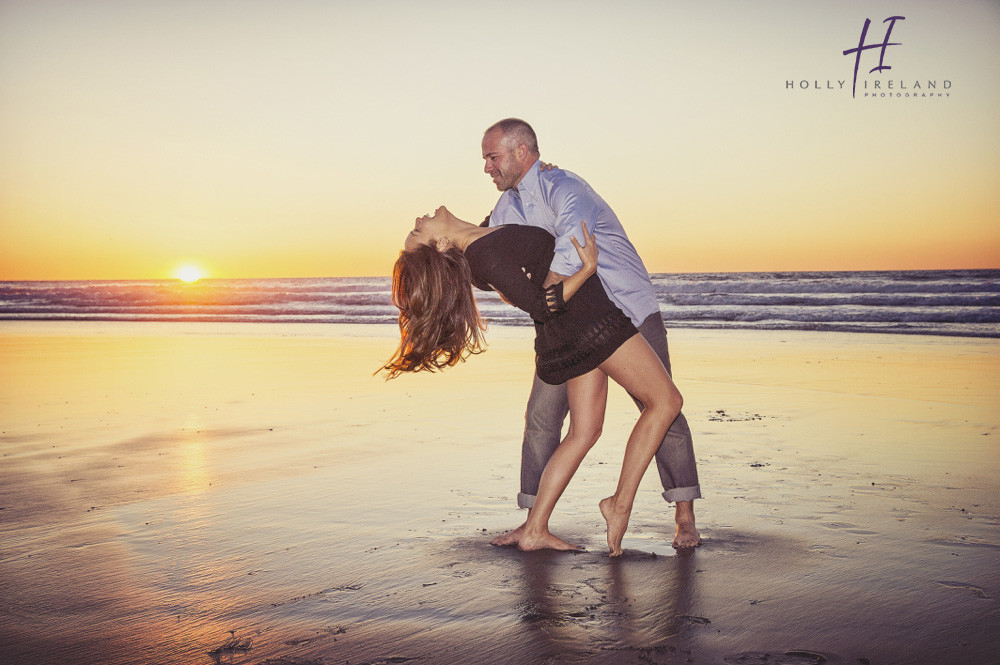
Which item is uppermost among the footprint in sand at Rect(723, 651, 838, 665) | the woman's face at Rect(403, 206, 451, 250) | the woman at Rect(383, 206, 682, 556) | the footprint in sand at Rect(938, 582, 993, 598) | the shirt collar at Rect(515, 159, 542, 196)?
the shirt collar at Rect(515, 159, 542, 196)

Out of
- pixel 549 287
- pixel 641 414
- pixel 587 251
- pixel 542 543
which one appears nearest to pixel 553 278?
pixel 549 287

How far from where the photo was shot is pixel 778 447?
17.8 ft

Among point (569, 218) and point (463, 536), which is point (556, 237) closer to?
point (569, 218)

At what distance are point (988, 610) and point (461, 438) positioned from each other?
11.9 ft

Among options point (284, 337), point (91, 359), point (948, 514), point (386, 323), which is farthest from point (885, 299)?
point (948, 514)

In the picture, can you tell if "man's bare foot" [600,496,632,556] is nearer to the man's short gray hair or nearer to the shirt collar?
the shirt collar

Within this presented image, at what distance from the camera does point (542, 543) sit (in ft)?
11.4

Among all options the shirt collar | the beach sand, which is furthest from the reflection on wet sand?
the shirt collar

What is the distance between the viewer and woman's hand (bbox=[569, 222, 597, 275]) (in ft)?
10.5

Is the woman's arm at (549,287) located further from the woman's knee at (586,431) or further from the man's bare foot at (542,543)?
the man's bare foot at (542,543)

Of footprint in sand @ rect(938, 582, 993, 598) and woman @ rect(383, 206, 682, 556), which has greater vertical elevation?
woman @ rect(383, 206, 682, 556)

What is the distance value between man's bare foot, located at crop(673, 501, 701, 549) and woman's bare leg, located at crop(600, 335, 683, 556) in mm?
256

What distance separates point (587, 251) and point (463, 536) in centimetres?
134

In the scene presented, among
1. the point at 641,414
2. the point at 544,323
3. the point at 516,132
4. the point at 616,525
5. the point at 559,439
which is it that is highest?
the point at 516,132
